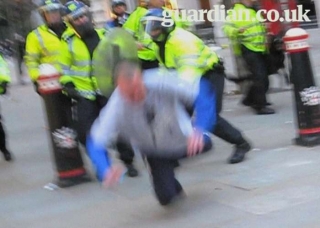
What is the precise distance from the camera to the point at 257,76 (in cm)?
1048

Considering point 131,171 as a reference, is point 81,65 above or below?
above

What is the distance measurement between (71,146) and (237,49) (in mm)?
3655

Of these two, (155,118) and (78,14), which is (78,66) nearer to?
(78,14)

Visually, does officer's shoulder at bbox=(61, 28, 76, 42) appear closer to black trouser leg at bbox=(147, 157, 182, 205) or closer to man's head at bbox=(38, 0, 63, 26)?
man's head at bbox=(38, 0, 63, 26)

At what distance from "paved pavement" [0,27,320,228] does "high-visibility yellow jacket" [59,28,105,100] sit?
99 centimetres

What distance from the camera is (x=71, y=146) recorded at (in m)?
8.03

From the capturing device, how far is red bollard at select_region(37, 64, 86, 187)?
26.2 feet

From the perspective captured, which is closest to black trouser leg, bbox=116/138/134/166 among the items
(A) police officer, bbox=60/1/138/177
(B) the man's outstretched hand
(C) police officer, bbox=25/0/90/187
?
(A) police officer, bbox=60/1/138/177

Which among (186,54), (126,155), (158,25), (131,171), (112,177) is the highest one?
(158,25)

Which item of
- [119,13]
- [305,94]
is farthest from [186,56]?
[119,13]

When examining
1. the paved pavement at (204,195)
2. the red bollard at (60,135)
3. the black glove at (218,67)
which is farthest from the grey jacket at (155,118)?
the red bollard at (60,135)

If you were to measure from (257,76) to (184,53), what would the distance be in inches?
147

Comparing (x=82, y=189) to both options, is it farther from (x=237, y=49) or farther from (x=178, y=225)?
(x=237, y=49)

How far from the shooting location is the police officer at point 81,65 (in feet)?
25.3
